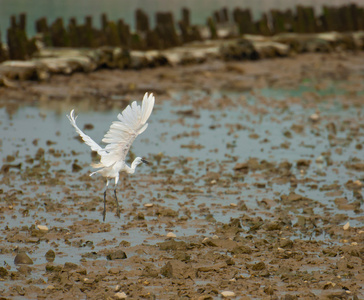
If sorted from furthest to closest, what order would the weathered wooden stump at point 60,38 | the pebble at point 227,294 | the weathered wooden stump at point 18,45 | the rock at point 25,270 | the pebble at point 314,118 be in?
the weathered wooden stump at point 60,38 → the weathered wooden stump at point 18,45 → the pebble at point 314,118 → the rock at point 25,270 → the pebble at point 227,294

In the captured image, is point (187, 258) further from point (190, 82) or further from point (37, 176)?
point (190, 82)

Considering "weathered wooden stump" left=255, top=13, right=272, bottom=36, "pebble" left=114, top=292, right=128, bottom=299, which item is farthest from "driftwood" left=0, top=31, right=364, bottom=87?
"pebble" left=114, top=292, right=128, bottom=299

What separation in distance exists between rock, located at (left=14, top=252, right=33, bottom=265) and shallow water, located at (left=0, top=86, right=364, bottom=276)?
8 cm

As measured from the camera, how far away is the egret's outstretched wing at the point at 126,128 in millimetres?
7059

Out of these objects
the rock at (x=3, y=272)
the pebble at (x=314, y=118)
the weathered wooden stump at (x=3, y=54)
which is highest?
the weathered wooden stump at (x=3, y=54)

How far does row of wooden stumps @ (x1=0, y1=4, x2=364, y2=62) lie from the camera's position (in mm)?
24838

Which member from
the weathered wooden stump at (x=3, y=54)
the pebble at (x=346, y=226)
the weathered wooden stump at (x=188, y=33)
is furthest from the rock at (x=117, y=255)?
the weathered wooden stump at (x=188, y=33)

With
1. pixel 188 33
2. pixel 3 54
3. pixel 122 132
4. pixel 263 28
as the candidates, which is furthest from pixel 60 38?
pixel 122 132

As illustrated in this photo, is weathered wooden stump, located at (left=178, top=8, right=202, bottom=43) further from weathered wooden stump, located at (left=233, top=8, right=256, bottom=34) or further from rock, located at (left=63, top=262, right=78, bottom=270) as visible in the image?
rock, located at (left=63, top=262, right=78, bottom=270)

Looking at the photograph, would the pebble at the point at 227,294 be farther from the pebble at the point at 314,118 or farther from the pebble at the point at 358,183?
the pebble at the point at 314,118

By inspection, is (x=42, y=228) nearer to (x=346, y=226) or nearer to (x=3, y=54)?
(x=346, y=226)

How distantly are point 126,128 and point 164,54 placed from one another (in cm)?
1839

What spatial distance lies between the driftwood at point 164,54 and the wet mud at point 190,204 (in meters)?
1.81

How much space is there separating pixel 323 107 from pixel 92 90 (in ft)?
21.7
